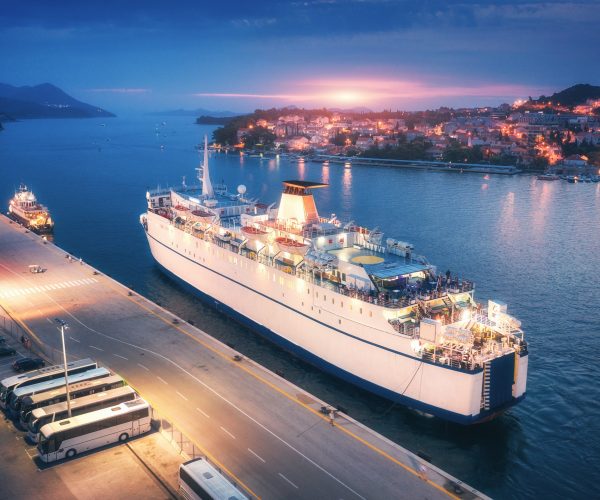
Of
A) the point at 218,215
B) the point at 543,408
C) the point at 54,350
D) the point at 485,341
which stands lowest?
the point at 543,408

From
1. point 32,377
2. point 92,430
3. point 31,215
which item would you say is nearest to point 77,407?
point 92,430

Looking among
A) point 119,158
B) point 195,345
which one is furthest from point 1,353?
point 119,158

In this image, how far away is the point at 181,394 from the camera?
2331cm

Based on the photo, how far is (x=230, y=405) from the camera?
2236cm

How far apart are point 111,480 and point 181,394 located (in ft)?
20.0

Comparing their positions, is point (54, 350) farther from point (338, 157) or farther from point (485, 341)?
point (338, 157)

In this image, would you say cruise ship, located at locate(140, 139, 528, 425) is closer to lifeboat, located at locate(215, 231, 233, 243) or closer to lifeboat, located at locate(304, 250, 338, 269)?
lifeboat, located at locate(304, 250, 338, 269)

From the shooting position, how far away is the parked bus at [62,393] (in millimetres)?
19969

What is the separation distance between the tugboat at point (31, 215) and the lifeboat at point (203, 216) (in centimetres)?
2923

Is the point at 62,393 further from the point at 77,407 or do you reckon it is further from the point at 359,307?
the point at 359,307

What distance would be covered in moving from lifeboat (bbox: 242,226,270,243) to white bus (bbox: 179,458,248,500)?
61.3 feet

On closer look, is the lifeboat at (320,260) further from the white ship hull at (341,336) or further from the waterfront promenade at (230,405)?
the waterfront promenade at (230,405)

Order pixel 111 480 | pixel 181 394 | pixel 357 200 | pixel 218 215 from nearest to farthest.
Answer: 1. pixel 111 480
2. pixel 181 394
3. pixel 218 215
4. pixel 357 200

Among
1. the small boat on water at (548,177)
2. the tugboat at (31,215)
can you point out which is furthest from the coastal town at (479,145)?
the tugboat at (31,215)
